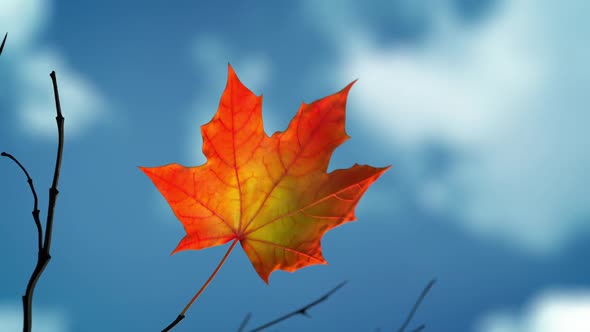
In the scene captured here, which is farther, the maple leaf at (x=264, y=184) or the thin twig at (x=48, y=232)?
the maple leaf at (x=264, y=184)

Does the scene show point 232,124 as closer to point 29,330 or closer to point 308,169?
point 308,169

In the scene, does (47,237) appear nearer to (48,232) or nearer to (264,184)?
(48,232)

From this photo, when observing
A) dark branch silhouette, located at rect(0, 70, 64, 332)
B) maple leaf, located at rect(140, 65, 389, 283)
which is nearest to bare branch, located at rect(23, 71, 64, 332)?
dark branch silhouette, located at rect(0, 70, 64, 332)

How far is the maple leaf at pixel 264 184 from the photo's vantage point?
2.62ft

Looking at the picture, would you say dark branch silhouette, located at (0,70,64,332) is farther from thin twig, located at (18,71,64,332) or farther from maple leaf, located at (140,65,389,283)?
maple leaf, located at (140,65,389,283)

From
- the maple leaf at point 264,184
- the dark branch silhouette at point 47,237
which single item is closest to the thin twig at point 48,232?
the dark branch silhouette at point 47,237

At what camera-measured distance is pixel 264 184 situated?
855 mm

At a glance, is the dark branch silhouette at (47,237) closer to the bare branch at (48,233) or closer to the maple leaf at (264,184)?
the bare branch at (48,233)

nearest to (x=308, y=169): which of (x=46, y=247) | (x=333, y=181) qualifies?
(x=333, y=181)

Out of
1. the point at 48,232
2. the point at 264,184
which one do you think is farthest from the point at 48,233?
the point at 264,184

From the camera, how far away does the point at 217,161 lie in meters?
0.84

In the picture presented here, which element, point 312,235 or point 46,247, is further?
point 312,235

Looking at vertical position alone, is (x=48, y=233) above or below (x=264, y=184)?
below

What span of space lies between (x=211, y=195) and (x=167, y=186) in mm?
73
